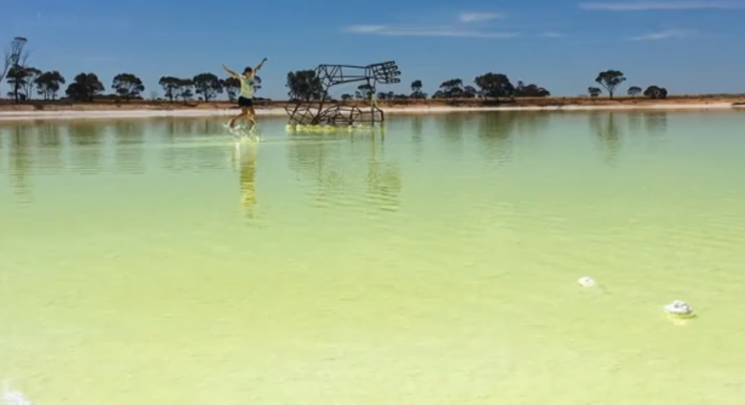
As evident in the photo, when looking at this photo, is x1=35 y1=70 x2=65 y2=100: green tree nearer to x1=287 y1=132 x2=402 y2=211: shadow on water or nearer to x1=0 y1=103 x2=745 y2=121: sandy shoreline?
x1=0 y1=103 x2=745 y2=121: sandy shoreline

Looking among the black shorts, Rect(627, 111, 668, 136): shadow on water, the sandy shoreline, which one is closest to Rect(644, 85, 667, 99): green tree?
the sandy shoreline

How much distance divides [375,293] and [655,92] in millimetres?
98635

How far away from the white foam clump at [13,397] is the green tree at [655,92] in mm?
96965

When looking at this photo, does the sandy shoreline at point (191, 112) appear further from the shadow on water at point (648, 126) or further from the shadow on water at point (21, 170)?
the shadow on water at point (21, 170)

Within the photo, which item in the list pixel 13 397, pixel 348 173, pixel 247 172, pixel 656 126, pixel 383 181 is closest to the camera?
pixel 13 397

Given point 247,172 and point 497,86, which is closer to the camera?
point 247,172

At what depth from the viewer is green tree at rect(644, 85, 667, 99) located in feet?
309

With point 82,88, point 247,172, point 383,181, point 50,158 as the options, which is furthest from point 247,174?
point 82,88

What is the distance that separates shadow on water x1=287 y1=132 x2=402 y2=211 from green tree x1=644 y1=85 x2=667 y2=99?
83.0 m

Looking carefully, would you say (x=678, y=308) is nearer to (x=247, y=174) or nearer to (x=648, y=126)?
(x=247, y=174)

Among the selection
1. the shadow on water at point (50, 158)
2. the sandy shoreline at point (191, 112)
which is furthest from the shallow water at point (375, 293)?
the sandy shoreline at point (191, 112)

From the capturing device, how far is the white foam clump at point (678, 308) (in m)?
4.36

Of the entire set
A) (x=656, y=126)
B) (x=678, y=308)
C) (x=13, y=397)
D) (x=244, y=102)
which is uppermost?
(x=244, y=102)

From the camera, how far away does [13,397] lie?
11.2 ft
